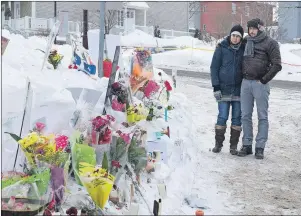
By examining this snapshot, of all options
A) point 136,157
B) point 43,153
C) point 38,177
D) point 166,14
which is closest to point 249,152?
point 136,157

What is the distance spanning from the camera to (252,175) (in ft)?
18.6

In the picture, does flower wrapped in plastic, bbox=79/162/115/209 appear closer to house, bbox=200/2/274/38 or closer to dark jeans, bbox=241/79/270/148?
dark jeans, bbox=241/79/270/148

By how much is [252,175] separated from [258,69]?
54.8 inches

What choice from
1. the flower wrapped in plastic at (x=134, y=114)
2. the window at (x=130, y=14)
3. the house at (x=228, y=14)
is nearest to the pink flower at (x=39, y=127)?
the flower wrapped in plastic at (x=134, y=114)

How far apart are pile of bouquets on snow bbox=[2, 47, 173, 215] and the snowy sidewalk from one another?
764 mm

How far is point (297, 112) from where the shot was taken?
1035 centimetres

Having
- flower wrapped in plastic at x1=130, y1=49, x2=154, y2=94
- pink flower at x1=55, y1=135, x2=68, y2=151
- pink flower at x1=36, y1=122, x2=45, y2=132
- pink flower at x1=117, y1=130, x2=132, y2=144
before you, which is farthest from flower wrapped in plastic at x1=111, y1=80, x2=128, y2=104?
pink flower at x1=55, y1=135, x2=68, y2=151

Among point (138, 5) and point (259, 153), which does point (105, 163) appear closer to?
point (259, 153)

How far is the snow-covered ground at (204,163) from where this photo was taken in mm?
4598

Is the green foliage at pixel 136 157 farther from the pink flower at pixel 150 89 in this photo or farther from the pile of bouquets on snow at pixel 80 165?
the pink flower at pixel 150 89

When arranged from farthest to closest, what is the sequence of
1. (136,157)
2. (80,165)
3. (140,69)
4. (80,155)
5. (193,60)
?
(193,60) → (140,69) → (136,157) → (80,155) → (80,165)

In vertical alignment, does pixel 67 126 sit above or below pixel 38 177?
above

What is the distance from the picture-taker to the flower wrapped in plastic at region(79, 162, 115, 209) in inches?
142

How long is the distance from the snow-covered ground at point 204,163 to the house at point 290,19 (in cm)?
3756
